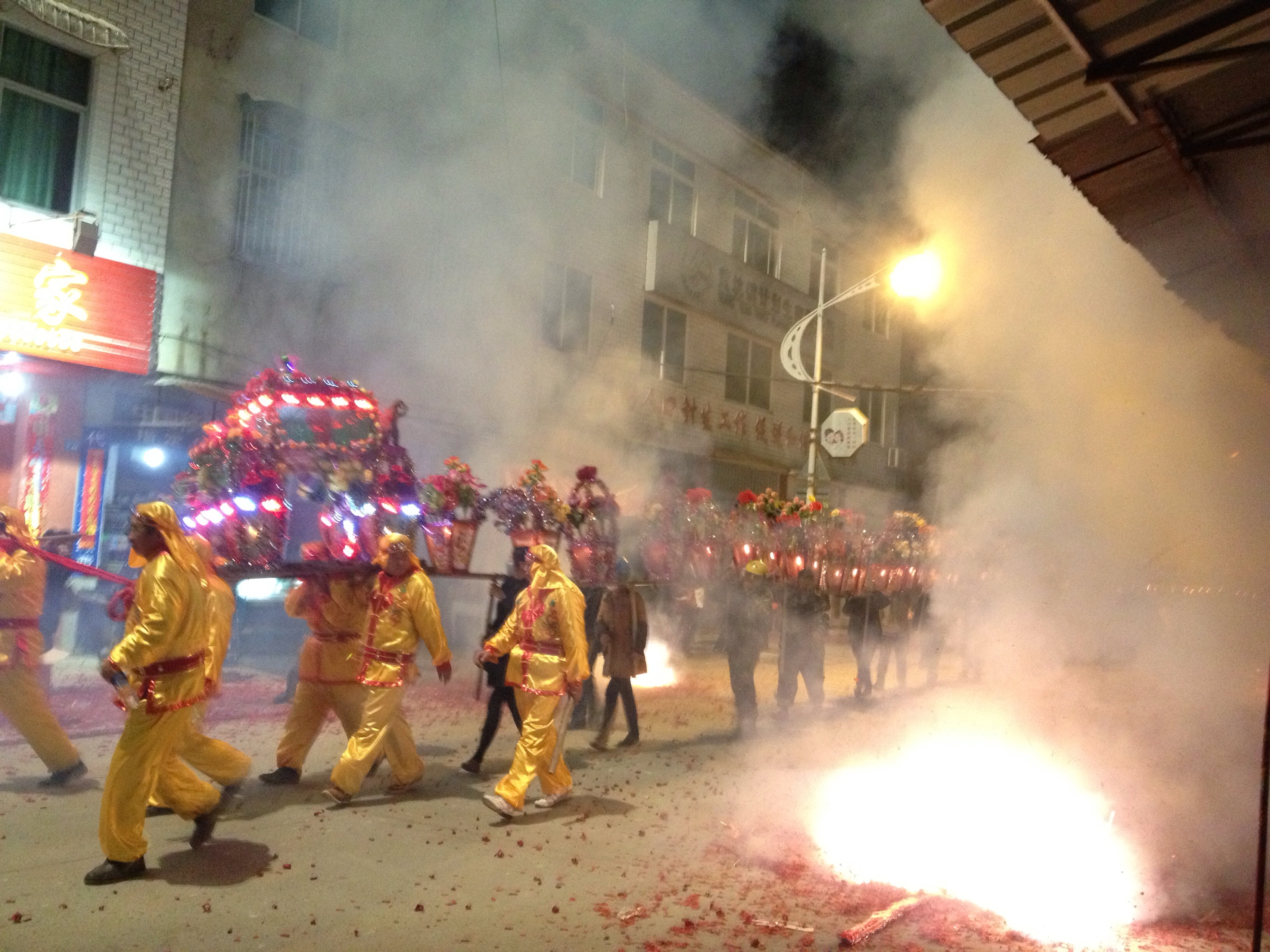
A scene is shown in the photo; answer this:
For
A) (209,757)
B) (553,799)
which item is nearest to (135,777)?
(209,757)

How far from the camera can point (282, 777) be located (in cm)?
539

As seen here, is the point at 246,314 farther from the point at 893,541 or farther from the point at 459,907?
the point at 459,907

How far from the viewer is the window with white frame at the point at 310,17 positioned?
10602mm

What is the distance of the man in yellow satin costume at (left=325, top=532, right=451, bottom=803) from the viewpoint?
16.4 feet

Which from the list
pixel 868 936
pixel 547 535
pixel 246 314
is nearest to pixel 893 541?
pixel 547 535

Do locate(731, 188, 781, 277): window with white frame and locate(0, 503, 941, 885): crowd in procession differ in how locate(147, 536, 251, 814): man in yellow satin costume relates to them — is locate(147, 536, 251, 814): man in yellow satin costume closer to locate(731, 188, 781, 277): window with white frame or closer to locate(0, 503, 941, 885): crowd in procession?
locate(0, 503, 941, 885): crowd in procession

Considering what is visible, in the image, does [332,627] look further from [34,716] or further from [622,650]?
[622,650]

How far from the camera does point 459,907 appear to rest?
376 cm

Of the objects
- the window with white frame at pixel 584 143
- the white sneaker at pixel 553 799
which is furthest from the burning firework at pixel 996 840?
the window with white frame at pixel 584 143

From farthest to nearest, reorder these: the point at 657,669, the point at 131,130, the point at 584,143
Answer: the point at 584,143
the point at 657,669
the point at 131,130

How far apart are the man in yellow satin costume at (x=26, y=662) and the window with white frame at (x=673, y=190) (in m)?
11.5

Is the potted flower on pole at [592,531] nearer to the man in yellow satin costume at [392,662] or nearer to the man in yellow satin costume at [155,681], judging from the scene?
the man in yellow satin costume at [392,662]

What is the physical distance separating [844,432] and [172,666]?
11.8 m

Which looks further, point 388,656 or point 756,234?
point 756,234
